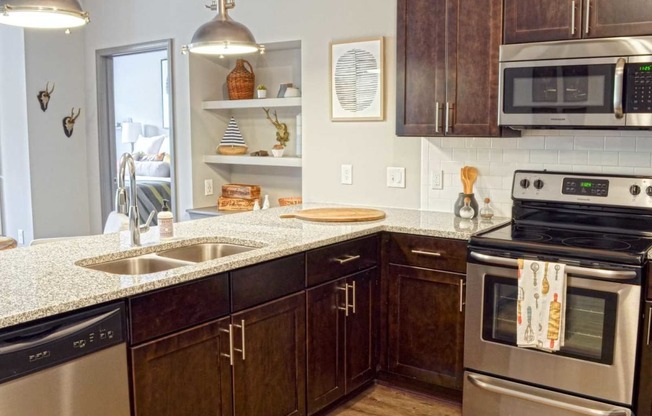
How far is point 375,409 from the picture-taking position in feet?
10.1

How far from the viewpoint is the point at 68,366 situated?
170 centimetres

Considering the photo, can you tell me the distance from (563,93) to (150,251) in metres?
1.94

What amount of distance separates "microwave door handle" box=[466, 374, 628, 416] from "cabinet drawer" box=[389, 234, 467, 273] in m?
0.51

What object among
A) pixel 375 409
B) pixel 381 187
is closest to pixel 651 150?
pixel 381 187

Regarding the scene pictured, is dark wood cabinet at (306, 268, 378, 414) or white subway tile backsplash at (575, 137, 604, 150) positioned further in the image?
white subway tile backsplash at (575, 137, 604, 150)

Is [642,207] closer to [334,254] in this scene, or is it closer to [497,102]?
[497,102]

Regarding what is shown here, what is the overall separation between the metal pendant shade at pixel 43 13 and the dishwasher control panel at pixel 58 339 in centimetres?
103

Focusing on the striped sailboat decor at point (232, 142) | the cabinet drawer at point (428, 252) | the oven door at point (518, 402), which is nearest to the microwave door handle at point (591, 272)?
the cabinet drawer at point (428, 252)

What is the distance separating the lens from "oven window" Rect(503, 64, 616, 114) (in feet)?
8.82

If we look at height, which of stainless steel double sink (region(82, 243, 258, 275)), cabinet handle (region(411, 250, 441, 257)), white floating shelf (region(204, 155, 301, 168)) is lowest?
cabinet handle (region(411, 250, 441, 257))

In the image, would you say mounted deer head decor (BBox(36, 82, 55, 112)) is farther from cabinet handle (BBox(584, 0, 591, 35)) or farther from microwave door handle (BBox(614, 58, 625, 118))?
microwave door handle (BBox(614, 58, 625, 118))

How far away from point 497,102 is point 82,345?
7.18ft

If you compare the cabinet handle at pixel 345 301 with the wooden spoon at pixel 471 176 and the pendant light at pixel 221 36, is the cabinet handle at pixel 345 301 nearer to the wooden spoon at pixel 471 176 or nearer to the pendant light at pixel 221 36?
the wooden spoon at pixel 471 176

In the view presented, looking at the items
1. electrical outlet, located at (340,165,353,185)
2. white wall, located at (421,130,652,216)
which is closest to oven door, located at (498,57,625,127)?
white wall, located at (421,130,652,216)
